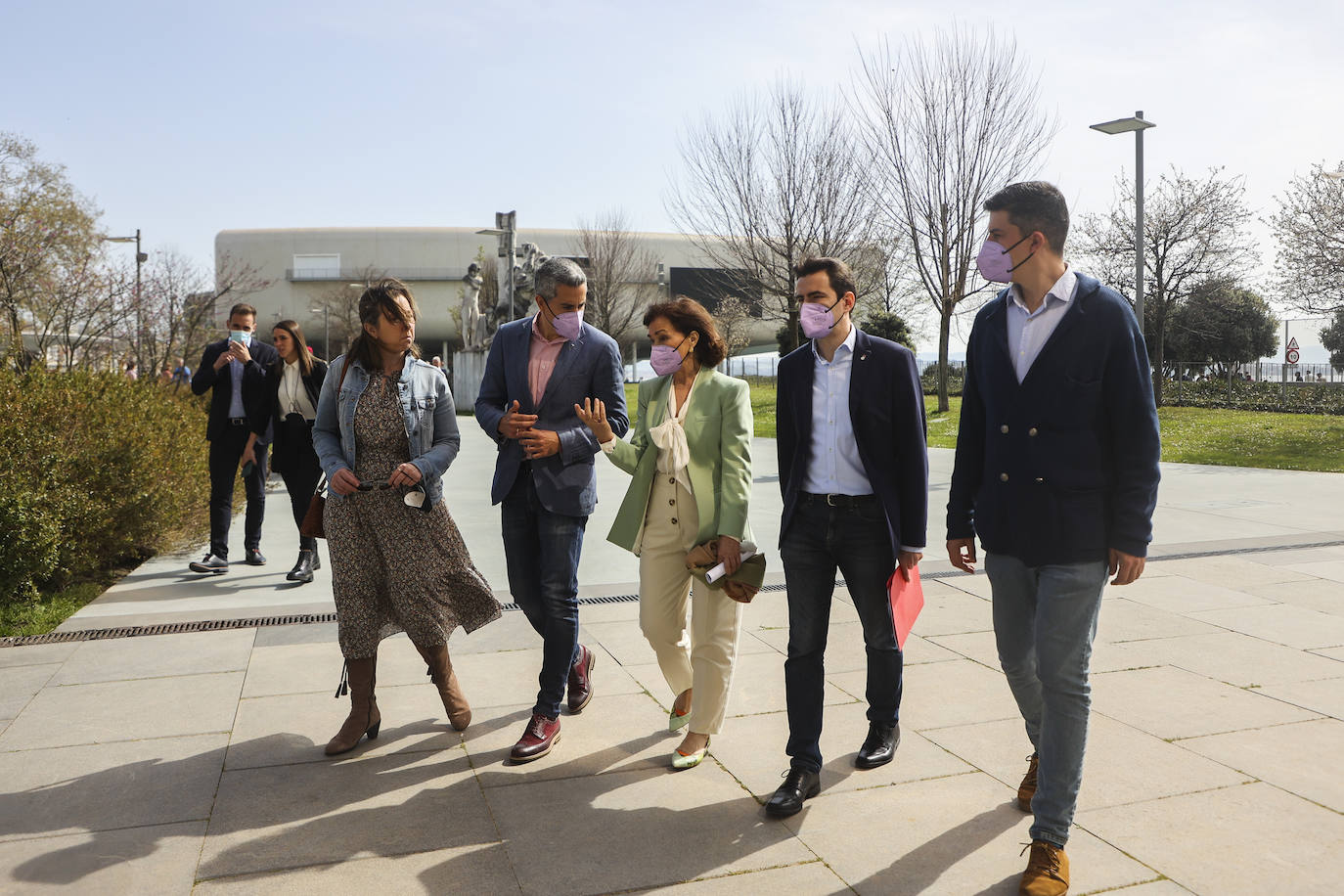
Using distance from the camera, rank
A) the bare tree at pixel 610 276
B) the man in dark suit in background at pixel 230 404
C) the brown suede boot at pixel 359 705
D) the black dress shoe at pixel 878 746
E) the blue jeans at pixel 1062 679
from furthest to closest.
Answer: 1. the bare tree at pixel 610 276
2. the man in dark suit in background at pixel 230 404
3. the brown suede boot at pixel 359 705
4. the black dress shoe at pixel 878 746
5. the blue jeans at pixel 1062 679

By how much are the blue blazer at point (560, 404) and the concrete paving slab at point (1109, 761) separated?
5.54 feet

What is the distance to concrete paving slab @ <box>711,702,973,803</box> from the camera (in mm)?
3838

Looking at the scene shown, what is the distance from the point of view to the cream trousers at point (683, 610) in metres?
3.98

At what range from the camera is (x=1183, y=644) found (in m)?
5.60

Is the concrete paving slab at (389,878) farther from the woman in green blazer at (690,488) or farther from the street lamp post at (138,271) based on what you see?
the street lamp post at (138,271)

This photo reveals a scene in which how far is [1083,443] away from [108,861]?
3018mm

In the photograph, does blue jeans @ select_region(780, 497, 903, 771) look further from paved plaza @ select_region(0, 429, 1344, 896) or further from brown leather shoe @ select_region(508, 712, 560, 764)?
brown leather shoe @ select_region(508, 712, 560, 764)

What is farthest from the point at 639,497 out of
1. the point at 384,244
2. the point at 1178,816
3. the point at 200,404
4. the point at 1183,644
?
the point at 384,244

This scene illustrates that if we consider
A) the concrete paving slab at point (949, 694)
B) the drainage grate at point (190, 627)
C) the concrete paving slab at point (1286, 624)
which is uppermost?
the drainage grate at point (190, 627)

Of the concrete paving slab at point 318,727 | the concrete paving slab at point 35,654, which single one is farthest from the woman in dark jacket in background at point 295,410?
the concrete paving slab at point 318,727

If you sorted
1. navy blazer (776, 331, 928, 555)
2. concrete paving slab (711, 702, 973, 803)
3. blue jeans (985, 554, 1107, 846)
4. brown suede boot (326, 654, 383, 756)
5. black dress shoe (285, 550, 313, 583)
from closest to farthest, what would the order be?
1. blue jeans (985, 554, 1107, 846)
2. navy blazer (776, 331, 928, 555)
3. concrete paving slab (711, 702, 973, 803)
4. brown suede boot (326, 654, 383, 756)
5. black dress shoe (285, 550, 313, 583)

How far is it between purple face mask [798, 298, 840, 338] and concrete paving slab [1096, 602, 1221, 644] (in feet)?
9.66

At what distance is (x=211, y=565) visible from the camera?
307 inches

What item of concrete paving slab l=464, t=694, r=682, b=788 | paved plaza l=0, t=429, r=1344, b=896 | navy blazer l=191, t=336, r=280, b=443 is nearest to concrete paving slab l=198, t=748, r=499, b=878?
paved plaza l=0, t=429, r=1344, b=896
